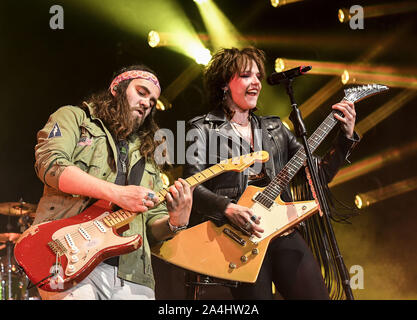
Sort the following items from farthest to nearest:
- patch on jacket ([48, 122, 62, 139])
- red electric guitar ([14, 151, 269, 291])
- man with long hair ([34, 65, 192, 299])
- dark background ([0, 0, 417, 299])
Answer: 1. dark background ([0, 0, 417, 299])
2. patch on jacket ([48, 122, 62, 139])
3. man with long hair ([34, 65, 192, 299])
4. red electric guitar ([14, 151, 269, 291])

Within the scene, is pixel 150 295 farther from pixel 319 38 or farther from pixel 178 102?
pixel 319 38

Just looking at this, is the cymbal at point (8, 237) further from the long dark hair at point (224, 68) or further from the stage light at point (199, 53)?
the long dark hair at point (224, 68)

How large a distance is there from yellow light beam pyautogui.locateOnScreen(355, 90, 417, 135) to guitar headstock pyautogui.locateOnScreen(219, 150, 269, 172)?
2.81 metres

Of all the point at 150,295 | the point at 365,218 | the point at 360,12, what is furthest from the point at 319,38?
the point at 150,295

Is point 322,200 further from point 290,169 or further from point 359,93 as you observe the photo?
point 359,93

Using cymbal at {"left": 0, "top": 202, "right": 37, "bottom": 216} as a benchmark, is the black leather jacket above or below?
below

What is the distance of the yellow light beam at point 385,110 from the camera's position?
5.41m

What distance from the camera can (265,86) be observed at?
17.9 feet

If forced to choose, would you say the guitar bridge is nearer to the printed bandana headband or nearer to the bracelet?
the bracelet

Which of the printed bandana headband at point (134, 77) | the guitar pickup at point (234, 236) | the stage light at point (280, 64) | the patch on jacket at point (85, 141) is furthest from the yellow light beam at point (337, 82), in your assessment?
the patch on jacket at point (85, 141)

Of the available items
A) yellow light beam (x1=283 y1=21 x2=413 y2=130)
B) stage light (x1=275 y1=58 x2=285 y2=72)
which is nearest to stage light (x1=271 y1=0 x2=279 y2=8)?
stage light (x1=275 y1=58 x2=285 y2=72)

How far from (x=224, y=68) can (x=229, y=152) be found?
63cm

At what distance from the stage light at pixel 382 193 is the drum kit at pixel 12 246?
3686 millimetres

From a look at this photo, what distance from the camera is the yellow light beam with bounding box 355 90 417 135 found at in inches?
213
